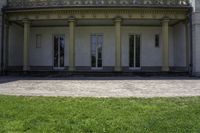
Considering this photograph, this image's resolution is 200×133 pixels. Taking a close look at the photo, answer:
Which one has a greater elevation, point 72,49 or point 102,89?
point 72,49

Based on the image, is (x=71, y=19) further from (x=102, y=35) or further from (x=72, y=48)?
(x=102, y=35)

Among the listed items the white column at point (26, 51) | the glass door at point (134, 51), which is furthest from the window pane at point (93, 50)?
the white column at point (26, 51)

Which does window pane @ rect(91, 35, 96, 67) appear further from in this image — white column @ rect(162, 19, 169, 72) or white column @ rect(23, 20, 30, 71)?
white column @ rect(162, 19, 169, 72)

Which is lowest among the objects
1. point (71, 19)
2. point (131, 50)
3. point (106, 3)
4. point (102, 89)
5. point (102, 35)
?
point (102, 89)

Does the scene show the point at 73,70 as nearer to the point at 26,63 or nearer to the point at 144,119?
the point at 26,63

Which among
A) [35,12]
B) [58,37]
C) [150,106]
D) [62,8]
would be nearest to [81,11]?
[62,8]

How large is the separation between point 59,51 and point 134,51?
5609mm

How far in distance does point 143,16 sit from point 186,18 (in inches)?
112

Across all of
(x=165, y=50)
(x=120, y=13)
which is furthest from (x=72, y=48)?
(x=165, y=50)

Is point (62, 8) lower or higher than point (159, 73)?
higher

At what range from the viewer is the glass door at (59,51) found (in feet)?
91.1

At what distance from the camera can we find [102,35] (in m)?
27.4

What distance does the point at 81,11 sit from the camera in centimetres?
2362

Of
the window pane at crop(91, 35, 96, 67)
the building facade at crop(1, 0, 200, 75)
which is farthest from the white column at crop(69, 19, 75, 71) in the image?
the window pane at crop(91, 35, 96, 67)
